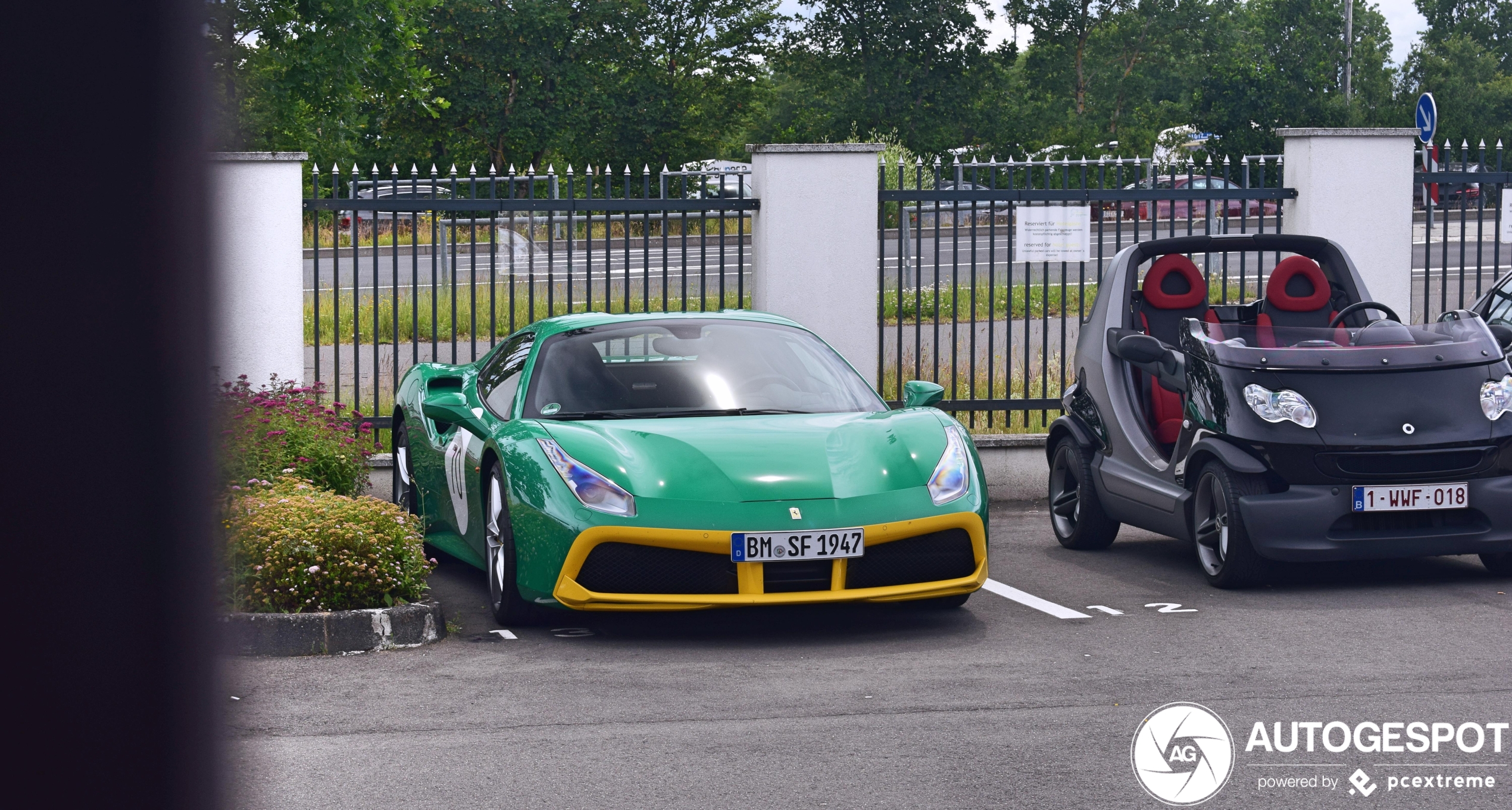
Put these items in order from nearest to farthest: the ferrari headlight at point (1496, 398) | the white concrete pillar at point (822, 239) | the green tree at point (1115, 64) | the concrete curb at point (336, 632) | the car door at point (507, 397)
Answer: the concrete curb at point (336, 632) → the car door at point (507, 397) → the ferrari headlight at point (1496, 398) → the white concrete pillar at point (822, 239) → the green tree at point (1115, 64)

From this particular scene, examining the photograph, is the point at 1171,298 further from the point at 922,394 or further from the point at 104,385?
the point at 104,385

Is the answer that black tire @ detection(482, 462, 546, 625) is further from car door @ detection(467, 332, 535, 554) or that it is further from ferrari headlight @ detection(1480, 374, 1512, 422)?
ferrari headlight @ detection(1480, 374, 1512, 422)

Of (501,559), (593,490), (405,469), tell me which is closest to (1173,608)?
(593,490)

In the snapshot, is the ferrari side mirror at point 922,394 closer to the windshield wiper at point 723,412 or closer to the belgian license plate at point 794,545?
the windshield wiper at point 723,412

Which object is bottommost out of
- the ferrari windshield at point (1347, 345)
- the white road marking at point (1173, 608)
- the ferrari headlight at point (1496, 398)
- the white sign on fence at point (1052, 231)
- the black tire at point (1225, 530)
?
the white road marking at point (1173, 608)

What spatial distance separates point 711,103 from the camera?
213 feet

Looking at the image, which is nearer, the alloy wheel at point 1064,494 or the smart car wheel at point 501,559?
the smart car wheel at point 501,559

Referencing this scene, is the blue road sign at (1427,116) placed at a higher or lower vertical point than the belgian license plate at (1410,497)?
higher

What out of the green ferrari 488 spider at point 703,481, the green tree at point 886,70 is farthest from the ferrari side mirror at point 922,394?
the green tree at point 886,70

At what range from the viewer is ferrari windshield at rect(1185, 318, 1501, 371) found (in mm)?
7211

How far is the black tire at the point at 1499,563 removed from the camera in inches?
294

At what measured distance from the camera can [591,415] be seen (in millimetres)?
6848

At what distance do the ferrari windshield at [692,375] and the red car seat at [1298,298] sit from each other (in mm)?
2388

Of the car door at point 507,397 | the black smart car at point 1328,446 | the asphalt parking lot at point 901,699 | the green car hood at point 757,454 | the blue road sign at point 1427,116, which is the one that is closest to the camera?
the asphalt parking lot at point 901,699
